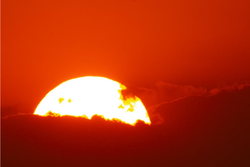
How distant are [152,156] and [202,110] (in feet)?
6.65

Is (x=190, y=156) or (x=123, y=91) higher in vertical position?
(x=123, y=91)

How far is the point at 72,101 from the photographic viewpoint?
53.9 ft

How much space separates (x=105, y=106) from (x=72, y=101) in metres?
0.98

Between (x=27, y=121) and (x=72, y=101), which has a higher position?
(x=72, y=101)

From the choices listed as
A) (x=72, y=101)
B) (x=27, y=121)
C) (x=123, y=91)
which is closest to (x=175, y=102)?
(x=123, y=91)

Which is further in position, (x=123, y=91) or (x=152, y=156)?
(x=123, y=91)

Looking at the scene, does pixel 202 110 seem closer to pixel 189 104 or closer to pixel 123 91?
pixel 189 104

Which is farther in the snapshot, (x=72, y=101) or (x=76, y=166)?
(x=72, y=101)

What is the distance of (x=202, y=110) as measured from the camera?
16.0m

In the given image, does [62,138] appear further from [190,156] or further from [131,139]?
[190,156]

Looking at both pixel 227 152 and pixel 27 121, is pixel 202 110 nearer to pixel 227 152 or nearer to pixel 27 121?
pixel 227 152

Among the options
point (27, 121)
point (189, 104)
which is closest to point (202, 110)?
point (189, 104)

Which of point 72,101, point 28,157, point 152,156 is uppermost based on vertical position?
point 72,101

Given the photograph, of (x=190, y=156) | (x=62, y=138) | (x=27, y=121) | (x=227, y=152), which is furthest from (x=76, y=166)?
(x=227, y=152)
